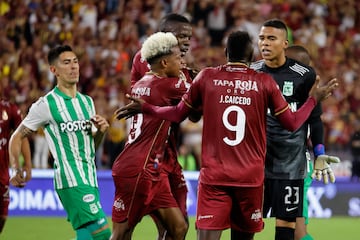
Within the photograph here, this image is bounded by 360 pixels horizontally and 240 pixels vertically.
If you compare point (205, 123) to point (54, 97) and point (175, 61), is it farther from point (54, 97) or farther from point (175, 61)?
point (54, 97)

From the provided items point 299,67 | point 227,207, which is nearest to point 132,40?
point 299,67

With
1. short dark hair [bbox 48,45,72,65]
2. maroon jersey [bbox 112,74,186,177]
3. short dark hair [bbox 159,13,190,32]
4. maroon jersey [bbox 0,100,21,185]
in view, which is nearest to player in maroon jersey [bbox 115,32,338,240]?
maroon jersey [bbox 112,74,186,177]

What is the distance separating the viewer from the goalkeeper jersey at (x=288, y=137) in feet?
29.6

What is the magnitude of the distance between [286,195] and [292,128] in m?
1.41

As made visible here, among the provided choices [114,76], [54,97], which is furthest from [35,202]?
[54,97]

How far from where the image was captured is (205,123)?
7816 mm

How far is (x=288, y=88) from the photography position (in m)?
9.01

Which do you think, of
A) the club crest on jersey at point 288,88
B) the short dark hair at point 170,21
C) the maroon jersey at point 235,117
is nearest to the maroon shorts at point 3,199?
the short dark hair at point 170,21

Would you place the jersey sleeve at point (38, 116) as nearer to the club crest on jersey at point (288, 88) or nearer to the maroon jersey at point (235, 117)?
the maroon jersey at point (235, 117)

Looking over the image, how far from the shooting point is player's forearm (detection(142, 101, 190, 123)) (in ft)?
26.0

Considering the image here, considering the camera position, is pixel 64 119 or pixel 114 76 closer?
pixel 64 119

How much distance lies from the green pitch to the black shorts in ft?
12.5

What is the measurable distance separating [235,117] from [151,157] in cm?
127

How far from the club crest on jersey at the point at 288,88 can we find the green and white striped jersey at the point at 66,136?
1.94 metres
